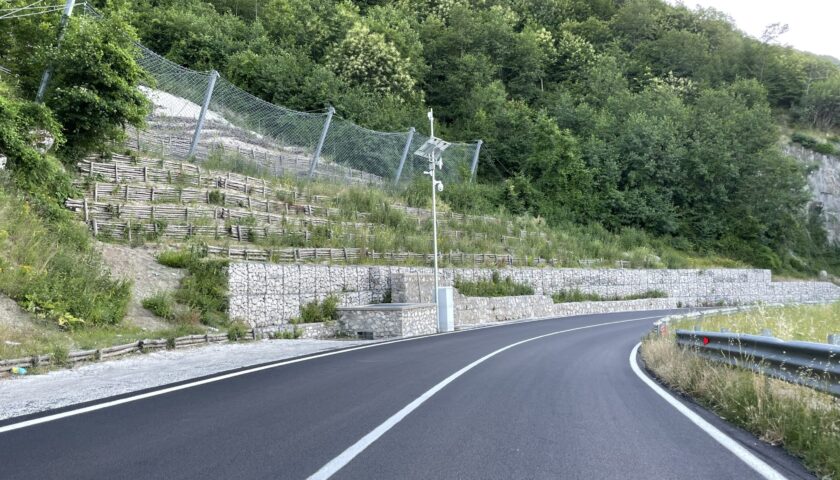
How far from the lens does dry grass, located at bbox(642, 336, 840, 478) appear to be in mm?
4879

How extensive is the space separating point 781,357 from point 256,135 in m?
26.6

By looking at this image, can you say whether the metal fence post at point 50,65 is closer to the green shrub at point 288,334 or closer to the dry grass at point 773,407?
the green shrub at point 288,334

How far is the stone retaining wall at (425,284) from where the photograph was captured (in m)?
20.2

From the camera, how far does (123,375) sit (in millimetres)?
10531

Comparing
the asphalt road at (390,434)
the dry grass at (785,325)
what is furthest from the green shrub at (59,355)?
the dry grass at (785,325)

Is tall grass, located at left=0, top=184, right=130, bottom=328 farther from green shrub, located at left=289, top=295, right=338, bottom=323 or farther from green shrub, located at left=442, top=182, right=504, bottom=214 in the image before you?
green shrub, located at left=442, top=182, right=504, bottom=214

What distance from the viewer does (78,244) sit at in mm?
17328

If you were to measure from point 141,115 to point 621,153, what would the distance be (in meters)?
43.1

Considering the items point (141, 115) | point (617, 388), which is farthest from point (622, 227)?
point (617, 388)

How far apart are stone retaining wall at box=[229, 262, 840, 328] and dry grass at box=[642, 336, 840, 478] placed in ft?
47.2

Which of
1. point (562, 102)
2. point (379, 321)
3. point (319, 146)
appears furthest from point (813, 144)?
point (379, 321)

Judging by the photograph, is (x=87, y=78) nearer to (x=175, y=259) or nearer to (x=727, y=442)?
(x=175, y=259)

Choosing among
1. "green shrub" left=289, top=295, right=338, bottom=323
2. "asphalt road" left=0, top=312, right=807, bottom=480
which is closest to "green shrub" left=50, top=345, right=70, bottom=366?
"asphalt road" left=0, top=312, right=807, bottom=480

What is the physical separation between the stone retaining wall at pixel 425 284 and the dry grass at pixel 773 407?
14.4 m
